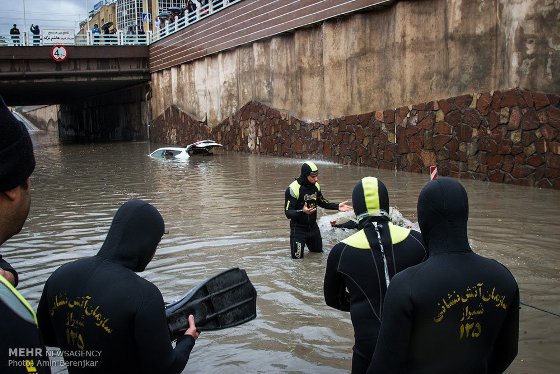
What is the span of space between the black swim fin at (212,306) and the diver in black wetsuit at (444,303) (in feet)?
2.80

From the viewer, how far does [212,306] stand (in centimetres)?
320

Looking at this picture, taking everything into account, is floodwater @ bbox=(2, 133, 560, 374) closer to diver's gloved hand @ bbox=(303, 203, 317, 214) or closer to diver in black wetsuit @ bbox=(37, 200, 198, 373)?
diver's gloved hand @ bbox=(303, 203, 317, 214)

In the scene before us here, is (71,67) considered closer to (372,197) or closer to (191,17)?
(191,17)

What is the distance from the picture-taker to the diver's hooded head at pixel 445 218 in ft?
8.79

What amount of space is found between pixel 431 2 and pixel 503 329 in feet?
48.7

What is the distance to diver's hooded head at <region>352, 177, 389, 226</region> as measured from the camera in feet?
12.4

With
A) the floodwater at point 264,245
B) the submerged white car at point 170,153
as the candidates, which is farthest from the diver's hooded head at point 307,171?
the submerged white car at point 170,153

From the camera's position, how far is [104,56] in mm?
36469

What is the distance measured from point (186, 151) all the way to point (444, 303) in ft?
82.4

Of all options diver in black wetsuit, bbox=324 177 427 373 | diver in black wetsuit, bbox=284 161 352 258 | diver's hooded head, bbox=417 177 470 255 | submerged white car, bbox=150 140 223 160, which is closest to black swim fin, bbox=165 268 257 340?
diver in black wetsuit, bbox=324 177 427 373

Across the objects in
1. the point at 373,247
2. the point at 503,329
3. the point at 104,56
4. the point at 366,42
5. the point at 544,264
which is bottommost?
the point at 544,264

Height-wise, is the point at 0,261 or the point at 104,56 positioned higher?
the point at 104,56

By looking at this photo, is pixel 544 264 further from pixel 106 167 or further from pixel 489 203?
pixel 106 167

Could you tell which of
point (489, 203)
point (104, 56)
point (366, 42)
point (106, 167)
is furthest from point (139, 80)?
point (489, 203)
